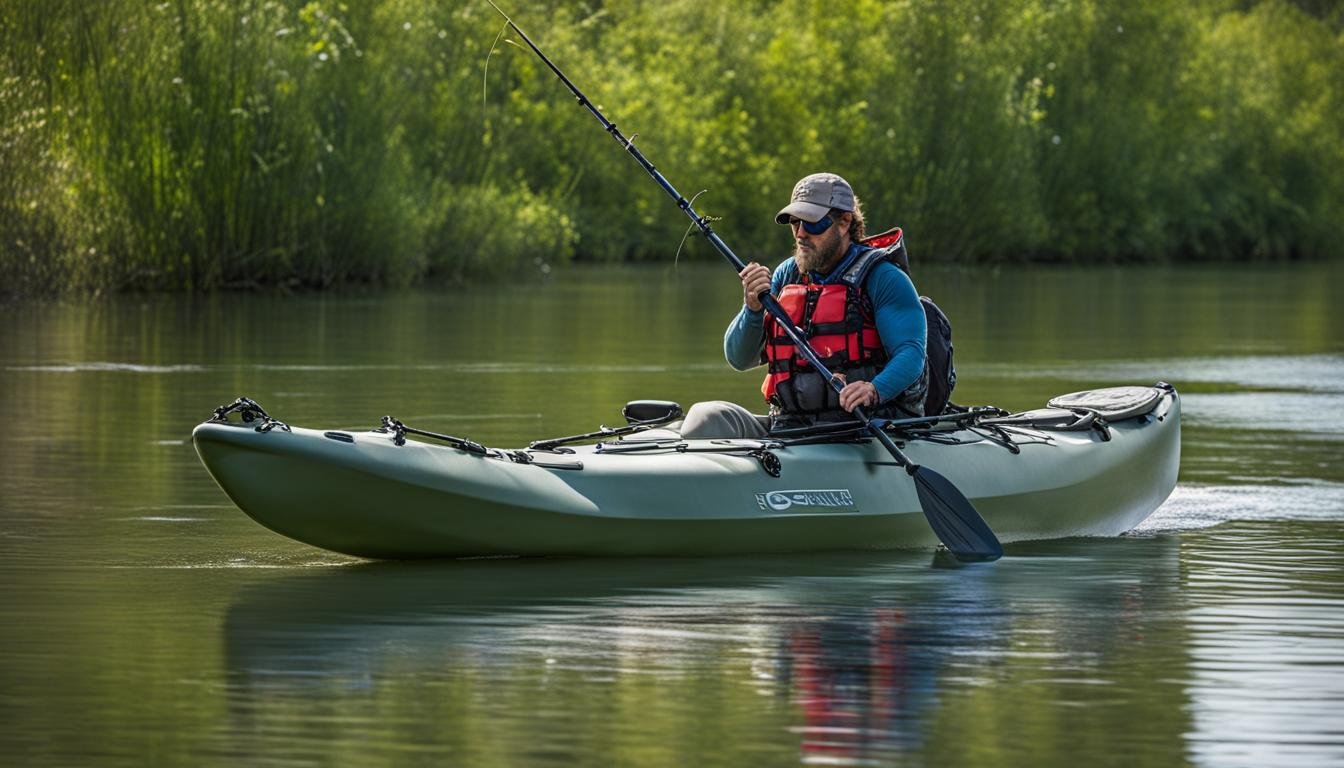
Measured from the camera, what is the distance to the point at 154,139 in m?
24.6

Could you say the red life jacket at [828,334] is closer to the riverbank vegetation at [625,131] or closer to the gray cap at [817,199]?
the gray cap at [817,199]

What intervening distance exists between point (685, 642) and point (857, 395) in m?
1.74

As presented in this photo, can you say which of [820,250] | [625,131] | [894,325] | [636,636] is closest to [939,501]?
[894,325]

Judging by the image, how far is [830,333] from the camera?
8.13 m

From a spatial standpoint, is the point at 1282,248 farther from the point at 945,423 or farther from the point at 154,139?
the point at 945,423

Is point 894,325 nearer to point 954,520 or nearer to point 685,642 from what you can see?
point 954,520

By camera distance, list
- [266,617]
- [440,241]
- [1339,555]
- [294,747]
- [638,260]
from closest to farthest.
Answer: [294,747]
[266,617]
[1339,555]
[440,241]
[638,260]

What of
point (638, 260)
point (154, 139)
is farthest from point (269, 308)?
point (638, 260)

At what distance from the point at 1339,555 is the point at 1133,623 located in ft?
5.57

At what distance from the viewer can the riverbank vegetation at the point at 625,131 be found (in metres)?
24.5

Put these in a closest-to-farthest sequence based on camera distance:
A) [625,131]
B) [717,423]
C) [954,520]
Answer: [954,520] < [717,423] < [625,131]

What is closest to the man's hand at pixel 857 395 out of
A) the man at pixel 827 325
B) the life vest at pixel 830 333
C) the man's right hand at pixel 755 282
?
the man at pixel 827 325

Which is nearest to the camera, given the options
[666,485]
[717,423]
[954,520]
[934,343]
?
[666,485]

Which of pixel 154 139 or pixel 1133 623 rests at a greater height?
pixel 154 139
